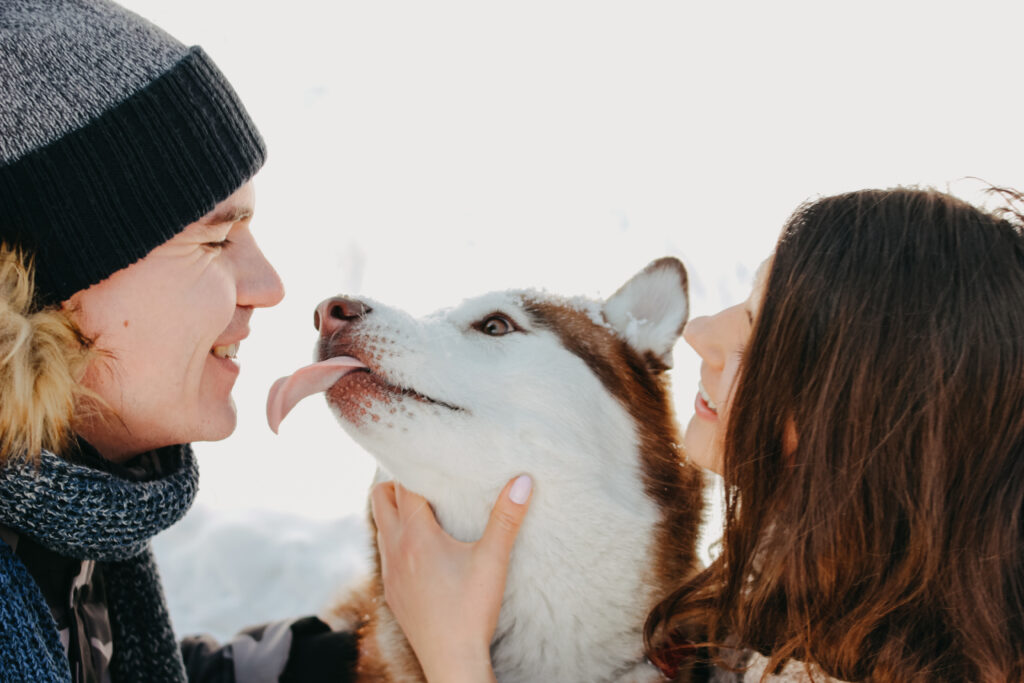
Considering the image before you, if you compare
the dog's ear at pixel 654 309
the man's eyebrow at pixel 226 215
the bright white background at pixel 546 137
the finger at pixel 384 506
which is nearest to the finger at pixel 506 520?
the finger at pixel 384 506

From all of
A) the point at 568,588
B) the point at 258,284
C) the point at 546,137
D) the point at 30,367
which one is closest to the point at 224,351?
the point at 258,284

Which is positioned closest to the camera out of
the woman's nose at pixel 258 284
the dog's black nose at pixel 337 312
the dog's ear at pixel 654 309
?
the dog's black nose at pixel 337 312

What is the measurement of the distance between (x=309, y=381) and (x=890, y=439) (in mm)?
1173

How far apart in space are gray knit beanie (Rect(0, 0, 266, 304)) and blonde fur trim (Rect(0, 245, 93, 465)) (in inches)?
2.8

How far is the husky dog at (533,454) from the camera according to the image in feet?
5.80

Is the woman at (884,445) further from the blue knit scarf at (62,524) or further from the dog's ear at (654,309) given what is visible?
the blue knit scarf at (62,524)

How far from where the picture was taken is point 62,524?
5.18ft

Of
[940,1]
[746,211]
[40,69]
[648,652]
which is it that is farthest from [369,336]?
[940,1]

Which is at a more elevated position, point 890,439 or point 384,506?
point 890,439

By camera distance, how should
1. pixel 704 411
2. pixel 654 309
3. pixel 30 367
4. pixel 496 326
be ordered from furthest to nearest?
pixel 654 309 → pixel 496 326 → pixel 704 411 → pixel 30 367

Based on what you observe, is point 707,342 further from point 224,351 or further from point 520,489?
point 224,351

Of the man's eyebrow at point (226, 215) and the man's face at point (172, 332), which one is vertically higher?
the man's eyebrow at point (226, 215)

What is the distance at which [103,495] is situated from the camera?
1607mm

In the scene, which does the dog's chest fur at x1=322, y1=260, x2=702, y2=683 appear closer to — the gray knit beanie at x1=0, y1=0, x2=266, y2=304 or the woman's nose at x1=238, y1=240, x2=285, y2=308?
the woman's nose at x1=238, y1=240, x2=285, y2=308
